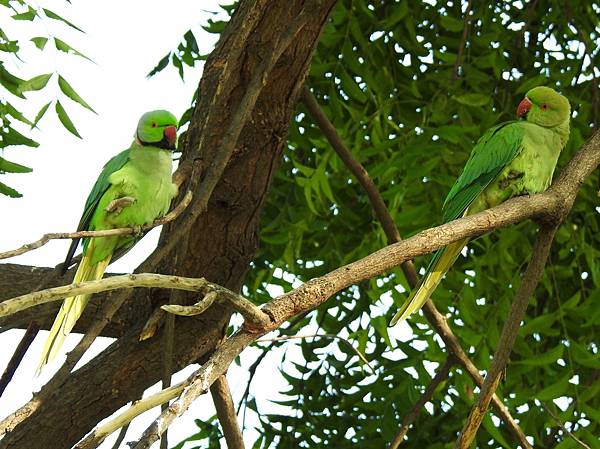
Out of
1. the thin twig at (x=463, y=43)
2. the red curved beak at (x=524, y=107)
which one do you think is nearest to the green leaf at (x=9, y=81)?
the thin twig at (x=463, y=43)

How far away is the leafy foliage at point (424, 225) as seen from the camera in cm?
262

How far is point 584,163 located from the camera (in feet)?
7.03

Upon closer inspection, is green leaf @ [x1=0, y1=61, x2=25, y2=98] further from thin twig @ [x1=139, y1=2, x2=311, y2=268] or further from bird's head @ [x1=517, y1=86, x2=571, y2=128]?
bird's head @ [x1=517, y1=86, x2=571, y2=128]

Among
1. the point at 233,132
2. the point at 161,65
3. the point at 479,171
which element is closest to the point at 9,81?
the point at 233,132

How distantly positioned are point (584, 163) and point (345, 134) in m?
0.85

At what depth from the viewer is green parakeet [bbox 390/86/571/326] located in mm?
2412

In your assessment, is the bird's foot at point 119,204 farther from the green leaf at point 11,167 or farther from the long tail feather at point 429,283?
the long tail feather at point 429,283

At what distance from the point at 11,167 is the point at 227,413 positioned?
36.0 inches

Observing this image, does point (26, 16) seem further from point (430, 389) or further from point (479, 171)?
point (430, 389)

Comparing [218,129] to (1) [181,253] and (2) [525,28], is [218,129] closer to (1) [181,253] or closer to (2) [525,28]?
(1) [181,253]

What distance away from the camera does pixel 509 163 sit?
2564mm

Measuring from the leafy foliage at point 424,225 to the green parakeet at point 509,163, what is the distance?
9cm

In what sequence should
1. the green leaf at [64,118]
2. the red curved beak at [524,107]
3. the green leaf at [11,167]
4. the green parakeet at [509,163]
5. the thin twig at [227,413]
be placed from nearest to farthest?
the green leaf at [64,118], the green leaf at [11,167], the green parakeet at [509,163], the thin twig at [227,413], the red curved beak at [524,107]

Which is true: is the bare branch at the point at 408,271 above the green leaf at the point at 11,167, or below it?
below
